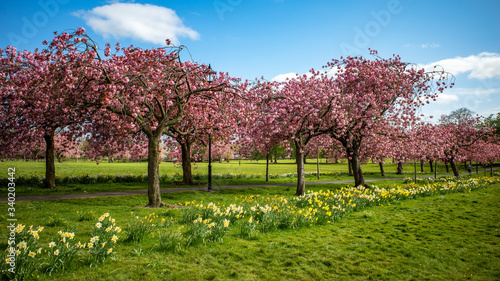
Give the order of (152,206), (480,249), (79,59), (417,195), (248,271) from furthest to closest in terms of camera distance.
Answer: (417,195), (152,206), (79,59), (480,249), (248,271)

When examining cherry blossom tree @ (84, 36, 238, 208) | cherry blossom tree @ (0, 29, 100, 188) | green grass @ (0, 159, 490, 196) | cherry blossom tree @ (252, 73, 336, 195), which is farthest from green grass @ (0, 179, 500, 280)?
green grass @ (0, 159, 490, 196)

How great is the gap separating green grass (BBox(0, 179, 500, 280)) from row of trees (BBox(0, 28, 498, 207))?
4.99m

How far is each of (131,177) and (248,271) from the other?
24.3 meters

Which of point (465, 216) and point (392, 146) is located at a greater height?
point (392, 146)

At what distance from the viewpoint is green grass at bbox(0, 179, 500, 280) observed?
5.36 metres

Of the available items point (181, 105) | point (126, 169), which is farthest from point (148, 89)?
point (126, 169)

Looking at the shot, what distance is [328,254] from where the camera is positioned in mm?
6516

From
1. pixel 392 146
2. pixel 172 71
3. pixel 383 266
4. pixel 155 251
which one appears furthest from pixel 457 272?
pixel 392 146

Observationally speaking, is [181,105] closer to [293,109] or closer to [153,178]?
[153,178]

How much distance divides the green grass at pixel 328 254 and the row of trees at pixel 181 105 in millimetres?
4987

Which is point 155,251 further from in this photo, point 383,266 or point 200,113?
point 200,113

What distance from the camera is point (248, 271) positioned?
5.48 meters

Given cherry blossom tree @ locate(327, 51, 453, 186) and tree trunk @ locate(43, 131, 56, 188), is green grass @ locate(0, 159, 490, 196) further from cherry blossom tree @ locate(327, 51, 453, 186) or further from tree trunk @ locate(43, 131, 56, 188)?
cherry blossom tree @ locate(327, 51, 453, 186)

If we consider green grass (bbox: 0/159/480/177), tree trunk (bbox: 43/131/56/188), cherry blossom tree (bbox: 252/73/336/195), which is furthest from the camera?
green grass (bbox: 0/159/480/177)
